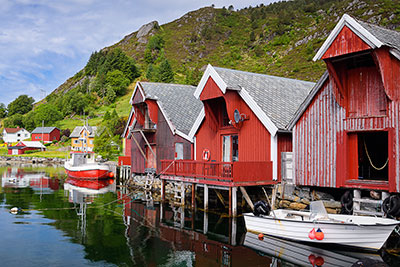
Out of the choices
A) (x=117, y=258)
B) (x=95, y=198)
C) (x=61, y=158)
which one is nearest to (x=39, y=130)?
(x=61, y=158)

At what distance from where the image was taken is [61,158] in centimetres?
9156

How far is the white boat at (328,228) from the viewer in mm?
13672

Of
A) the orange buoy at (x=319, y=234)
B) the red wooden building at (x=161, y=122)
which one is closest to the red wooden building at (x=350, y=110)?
the orange buoy at (x=319, y=234)

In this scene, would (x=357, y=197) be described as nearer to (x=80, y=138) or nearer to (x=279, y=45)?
(x=80, y=138)

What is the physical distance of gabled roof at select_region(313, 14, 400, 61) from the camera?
1487 cm

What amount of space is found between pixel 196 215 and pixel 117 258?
8734mm

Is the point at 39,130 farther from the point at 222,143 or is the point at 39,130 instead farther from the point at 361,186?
the point at 361,186

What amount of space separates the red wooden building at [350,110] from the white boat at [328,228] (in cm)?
228

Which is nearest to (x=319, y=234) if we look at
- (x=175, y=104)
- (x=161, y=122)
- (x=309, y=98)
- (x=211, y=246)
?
(x=211, y=246)

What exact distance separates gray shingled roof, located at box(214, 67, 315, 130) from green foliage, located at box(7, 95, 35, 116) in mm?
176945

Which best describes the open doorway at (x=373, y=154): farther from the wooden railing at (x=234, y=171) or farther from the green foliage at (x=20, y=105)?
the green foliage at (x=20, y=105)

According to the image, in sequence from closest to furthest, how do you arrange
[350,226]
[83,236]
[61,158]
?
[350,226], [83,236], [61,158]

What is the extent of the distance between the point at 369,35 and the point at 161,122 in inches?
755

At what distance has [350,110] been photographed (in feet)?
56.3
